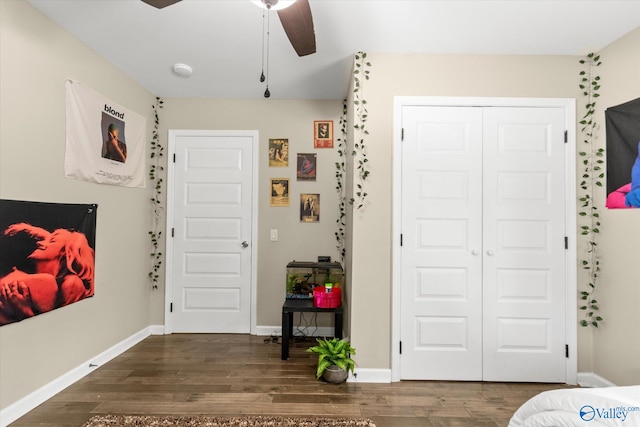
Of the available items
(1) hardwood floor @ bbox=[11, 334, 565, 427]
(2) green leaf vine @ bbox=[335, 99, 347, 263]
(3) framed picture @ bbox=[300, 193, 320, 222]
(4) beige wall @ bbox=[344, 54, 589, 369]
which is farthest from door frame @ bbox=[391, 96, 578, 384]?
(3) framed picture @ bbox=[300, 193, 320, 222]

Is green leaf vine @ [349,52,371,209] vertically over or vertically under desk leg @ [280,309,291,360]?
over

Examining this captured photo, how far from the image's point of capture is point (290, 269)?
10.9 ft

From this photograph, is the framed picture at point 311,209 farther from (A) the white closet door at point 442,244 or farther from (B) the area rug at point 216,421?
(B) the area rug at point 216,421

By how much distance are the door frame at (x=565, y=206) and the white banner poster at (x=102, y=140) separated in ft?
8.26

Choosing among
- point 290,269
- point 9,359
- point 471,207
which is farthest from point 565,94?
point 9,359

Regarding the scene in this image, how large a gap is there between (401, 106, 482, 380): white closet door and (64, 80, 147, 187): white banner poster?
2.60 metres

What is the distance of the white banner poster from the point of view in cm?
234

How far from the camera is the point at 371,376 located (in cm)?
242

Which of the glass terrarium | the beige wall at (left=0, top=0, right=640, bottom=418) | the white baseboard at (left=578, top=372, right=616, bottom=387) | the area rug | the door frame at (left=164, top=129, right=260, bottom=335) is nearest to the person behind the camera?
the area rug

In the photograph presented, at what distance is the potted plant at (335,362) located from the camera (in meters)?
2.38

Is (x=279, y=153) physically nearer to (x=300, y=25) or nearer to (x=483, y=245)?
(x=300, y=25)

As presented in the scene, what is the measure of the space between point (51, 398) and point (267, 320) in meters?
1.82
